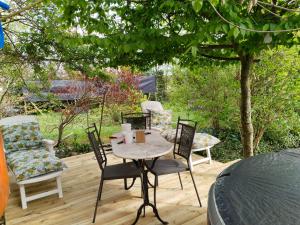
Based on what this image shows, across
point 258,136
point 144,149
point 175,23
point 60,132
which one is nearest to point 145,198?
point 144,149

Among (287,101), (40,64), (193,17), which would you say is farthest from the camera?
(287,101)

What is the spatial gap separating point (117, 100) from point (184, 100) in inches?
63.3

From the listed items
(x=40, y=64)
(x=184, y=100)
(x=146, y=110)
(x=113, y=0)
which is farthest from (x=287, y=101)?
(x=40, y=64)

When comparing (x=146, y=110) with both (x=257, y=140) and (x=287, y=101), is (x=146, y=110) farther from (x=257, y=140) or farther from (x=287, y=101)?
(x=287, y=101)

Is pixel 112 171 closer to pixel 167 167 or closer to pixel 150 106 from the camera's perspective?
pixel 167 167

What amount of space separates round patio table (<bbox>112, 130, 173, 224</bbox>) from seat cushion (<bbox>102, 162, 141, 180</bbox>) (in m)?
0.09

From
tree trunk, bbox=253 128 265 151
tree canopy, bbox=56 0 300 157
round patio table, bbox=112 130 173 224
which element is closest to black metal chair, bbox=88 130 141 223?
round patio table, bbox=112 130 173 224

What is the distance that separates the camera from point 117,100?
6.68 meters

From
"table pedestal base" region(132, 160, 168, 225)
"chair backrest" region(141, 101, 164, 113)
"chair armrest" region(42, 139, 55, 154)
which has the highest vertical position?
"chair backrest" region(141, 101, 164, 113)

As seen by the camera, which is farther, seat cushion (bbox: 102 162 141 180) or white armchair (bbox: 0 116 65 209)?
white armchair (bbox: 0 116 65 209)

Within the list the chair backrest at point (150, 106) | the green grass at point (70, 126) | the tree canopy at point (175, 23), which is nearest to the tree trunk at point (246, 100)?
the tree canopy at point (175, 23)

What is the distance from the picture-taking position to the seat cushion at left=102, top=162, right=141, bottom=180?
2.97 meters

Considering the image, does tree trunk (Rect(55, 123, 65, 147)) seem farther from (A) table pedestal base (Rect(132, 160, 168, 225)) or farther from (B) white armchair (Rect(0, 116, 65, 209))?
(A) table pedestal base (Rect(132, 160, 168, 225))

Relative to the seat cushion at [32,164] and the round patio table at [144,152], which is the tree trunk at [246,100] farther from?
the seat cushion at [32,164]
